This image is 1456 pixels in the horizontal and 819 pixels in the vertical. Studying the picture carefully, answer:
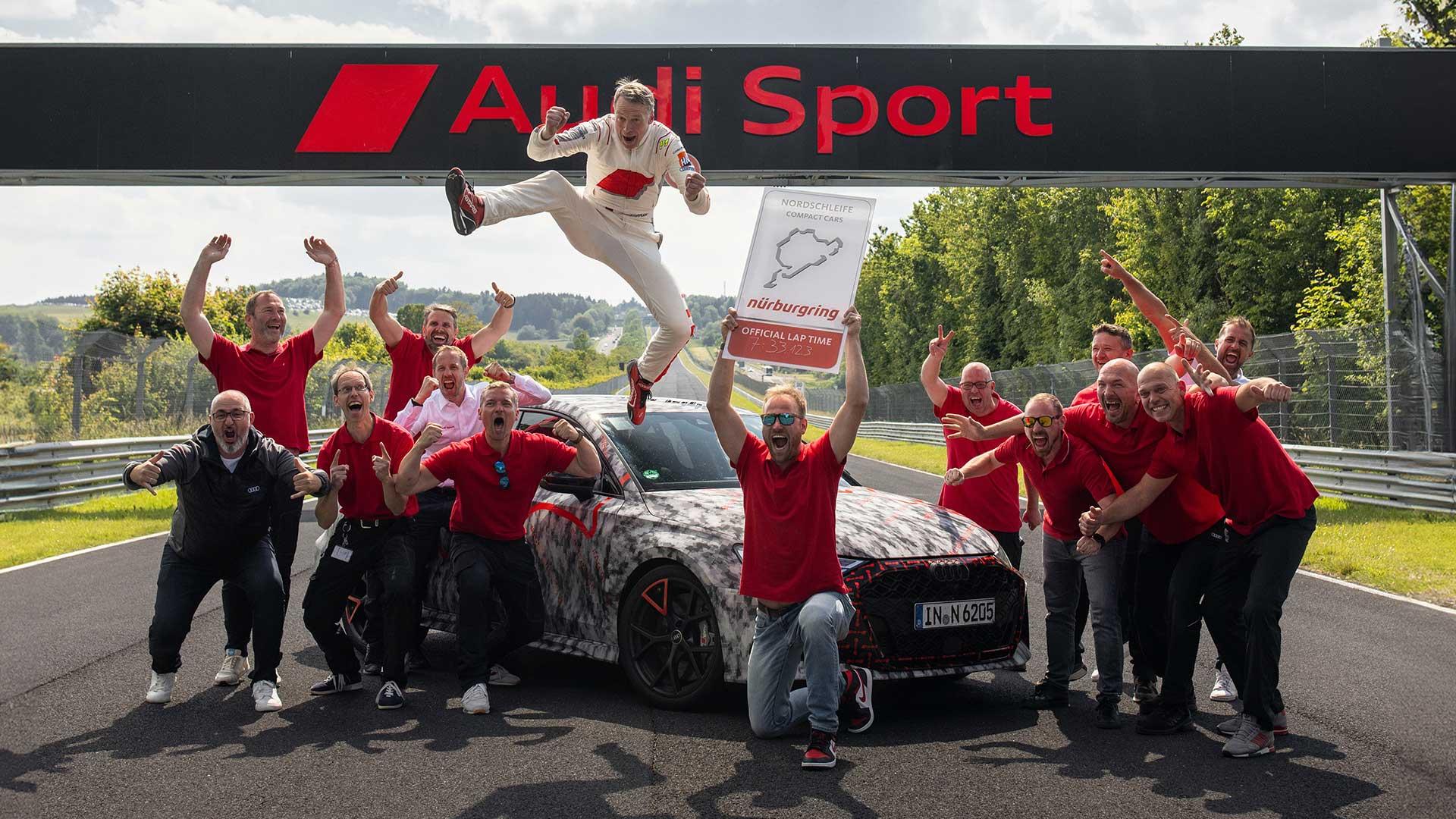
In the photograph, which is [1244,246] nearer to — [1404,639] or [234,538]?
[1404,639]

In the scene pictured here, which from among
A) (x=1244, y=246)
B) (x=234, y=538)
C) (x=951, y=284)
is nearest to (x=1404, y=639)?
(x=234, y=538)

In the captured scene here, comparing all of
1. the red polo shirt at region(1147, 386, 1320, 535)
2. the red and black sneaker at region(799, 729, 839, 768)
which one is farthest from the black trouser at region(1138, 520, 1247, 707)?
the red and black sneaker at region(799, 729, 839, 768)

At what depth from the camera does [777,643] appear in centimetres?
626

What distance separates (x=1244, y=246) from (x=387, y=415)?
37896 millimetres

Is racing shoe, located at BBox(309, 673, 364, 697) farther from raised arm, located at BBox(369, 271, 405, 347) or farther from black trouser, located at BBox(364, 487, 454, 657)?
raised arm, located at BBox(369, 271, 405, 347)

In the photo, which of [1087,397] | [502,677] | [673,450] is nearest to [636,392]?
[673,450]

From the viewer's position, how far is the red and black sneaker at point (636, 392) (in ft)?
23.9

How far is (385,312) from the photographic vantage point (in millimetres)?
8766

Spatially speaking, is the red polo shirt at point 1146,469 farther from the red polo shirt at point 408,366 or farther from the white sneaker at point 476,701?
the red polo shirt at point 408,366

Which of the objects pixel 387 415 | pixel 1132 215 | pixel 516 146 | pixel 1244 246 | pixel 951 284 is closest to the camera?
pixel 387 415

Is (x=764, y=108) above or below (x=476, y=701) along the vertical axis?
above

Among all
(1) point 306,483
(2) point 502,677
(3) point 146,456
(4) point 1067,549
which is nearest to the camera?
(1) point 306,483

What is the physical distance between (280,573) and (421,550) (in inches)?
32.2

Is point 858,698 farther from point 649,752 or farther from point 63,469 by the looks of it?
point 63,469
